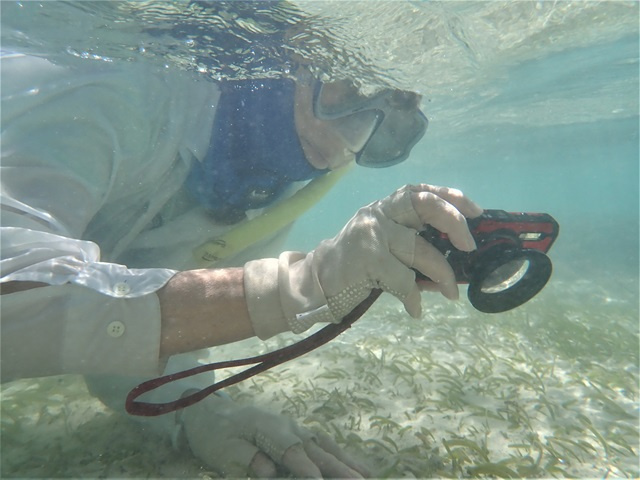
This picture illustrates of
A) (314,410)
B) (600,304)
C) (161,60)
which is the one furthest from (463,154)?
(314,410)

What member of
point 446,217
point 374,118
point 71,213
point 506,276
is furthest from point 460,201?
point 374,118

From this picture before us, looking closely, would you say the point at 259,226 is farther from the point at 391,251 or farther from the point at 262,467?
the point at 262,467

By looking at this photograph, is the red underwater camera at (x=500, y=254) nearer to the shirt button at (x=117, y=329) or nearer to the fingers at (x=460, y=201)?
the fingers at (x=460, y=201)

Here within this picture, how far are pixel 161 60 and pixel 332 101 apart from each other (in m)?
3.07

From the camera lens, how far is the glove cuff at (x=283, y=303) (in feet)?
5.95

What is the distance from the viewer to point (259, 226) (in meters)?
3.84

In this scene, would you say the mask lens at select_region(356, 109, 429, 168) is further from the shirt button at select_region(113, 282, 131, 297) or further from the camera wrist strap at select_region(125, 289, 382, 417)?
the shirt button at select_region(113, 282, 131, 297)

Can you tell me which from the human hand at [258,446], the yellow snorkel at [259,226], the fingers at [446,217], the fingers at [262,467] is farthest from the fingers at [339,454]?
the yellow snorkel at [259,226]

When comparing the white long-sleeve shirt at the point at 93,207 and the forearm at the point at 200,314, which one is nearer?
the white long-sleeve shirt at the point at 93,207

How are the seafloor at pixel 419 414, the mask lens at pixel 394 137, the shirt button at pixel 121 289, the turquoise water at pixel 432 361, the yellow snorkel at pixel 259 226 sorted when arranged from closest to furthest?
the shirt button at pixel 121 289
the seafloor at pixel 419 414
the turquoise water at pixel 432 361
the yellow snorkel at pixel 259 226
the mask lens at pixel 394 137

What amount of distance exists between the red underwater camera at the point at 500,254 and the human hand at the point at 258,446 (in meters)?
1.16

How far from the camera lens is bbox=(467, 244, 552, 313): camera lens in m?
1.92

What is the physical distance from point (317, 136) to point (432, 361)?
2917 millimetres

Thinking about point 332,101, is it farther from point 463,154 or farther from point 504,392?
point 463,154
